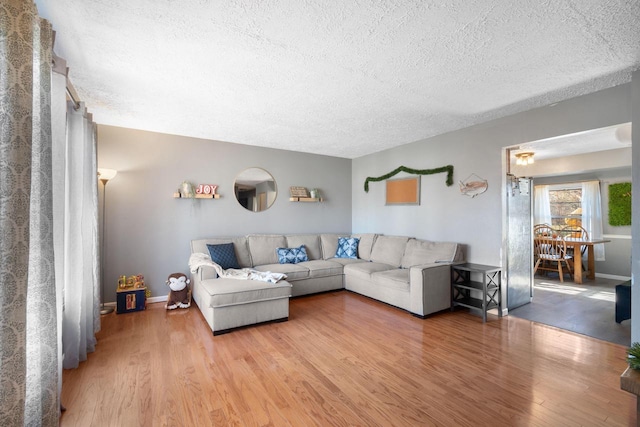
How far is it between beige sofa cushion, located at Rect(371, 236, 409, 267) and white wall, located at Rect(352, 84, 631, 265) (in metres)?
0.28

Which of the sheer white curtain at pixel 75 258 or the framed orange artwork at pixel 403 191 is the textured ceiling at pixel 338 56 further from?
the framed orange artwork at pixel 403 191

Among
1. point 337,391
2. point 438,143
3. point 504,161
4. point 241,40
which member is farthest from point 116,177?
point 504,161

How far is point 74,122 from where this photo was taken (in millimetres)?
2365

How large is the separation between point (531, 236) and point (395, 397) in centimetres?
337

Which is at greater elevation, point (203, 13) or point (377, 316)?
point (203, 13)

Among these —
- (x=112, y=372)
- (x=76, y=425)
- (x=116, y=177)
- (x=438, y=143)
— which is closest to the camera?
(x=76, y=425)

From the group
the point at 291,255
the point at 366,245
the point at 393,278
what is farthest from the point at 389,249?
the point at 291,255

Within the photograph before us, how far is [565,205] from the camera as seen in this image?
642 centimetres

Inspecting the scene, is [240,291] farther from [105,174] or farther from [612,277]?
[612,277]

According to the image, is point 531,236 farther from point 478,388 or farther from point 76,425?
point 76,425

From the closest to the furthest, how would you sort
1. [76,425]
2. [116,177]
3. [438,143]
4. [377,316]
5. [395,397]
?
1. [76,425]
2. [395,397]
3. [377,316]
4. [116,177]
5. [438,143]

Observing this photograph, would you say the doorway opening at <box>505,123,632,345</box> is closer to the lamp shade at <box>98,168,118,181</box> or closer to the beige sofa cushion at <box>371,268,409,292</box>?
the beige sofa cushion at <box>371,268,409,292</box>

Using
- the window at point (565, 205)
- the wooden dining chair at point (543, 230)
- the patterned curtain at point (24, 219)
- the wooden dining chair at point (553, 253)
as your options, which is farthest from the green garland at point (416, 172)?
the window at point (565, 205)

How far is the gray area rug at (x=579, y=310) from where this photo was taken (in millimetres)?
3027
